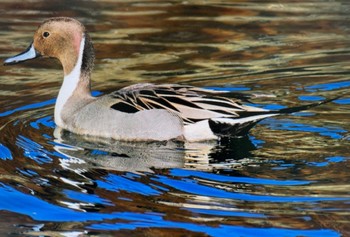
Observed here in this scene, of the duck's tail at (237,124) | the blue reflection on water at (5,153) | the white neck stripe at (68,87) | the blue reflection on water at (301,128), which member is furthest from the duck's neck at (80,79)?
the blue reflection on water at (301,128)

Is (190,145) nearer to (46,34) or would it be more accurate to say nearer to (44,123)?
(44,123)

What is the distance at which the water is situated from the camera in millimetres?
6156

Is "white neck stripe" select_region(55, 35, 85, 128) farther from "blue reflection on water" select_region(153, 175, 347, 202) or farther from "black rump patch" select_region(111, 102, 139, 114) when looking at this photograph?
"blue reflection on water" select_region(153, 175, 347, 202)

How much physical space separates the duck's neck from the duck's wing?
0.62 metres

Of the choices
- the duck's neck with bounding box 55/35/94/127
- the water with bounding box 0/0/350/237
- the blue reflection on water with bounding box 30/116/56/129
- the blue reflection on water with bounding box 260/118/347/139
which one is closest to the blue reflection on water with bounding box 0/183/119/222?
the water with bounding box 0/0/350/237

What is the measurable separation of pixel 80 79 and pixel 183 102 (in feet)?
3.91

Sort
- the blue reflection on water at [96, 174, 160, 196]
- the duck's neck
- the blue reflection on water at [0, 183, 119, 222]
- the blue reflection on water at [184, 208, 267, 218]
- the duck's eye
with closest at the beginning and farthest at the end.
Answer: the blue reflection on water at [184, 208, 267, 218] → the blue reflection on water at [0, 183, 119, 222] → the blue reflection on water at [96, 174, 160, 196] → the duck's neck → the duck's eye

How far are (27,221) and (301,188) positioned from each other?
1813 millimetres

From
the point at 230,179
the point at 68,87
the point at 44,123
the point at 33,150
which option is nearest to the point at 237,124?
the point at 230,179

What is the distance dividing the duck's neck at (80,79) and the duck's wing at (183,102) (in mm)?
615

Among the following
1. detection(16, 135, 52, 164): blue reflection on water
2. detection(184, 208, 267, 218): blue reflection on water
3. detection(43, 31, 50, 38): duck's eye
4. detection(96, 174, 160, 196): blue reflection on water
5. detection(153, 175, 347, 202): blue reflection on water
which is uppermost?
detection(43, 31, 50, 38): duck's eye

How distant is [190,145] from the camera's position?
8.06 m

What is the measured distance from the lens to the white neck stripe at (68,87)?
8758mm

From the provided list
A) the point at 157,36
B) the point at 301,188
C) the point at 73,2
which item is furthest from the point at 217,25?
the point at 301,188
